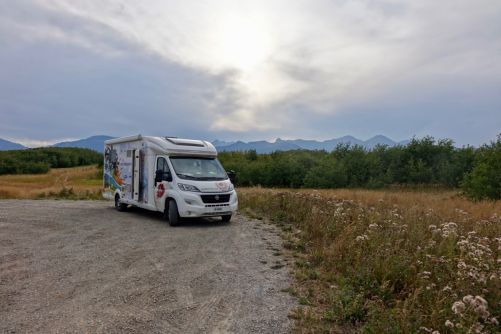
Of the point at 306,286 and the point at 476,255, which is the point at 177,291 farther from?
the point at 476,255

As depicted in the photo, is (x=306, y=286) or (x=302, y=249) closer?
(x=306, y=286)

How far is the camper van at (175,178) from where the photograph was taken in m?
11.4

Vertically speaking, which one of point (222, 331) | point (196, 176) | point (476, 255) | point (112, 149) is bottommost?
point (222, 331)

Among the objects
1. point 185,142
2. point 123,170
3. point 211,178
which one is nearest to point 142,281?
point 211,178

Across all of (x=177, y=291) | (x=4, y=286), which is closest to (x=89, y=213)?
(x=4, y=286)

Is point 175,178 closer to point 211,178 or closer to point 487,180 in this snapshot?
point 211,178

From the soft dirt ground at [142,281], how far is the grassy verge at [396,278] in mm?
517

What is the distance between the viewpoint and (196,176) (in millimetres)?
11875

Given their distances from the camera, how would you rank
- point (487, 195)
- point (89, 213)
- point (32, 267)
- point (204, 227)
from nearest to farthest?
point (32, 267)
point (204, 227)
point (89, 213)
point (487, 195)

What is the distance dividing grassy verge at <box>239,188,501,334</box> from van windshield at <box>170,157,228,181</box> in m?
4.07

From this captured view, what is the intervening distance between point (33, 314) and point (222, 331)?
2.51 meters

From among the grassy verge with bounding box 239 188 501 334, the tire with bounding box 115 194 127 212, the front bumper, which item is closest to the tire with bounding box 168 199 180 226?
the front bumper

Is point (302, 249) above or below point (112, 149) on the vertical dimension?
below

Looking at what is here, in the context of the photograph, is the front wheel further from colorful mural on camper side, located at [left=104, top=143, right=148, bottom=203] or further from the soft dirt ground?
colorful mural on camper side, located at [left=104, top=143, right=148, bottom=203]
